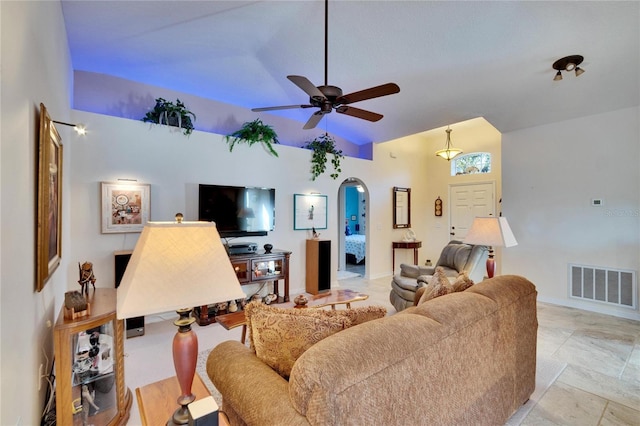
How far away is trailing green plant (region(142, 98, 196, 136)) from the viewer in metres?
3.71

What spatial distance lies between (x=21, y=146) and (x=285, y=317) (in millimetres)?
1378

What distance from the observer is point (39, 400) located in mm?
1580

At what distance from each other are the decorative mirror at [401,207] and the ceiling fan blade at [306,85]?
4.46 meters

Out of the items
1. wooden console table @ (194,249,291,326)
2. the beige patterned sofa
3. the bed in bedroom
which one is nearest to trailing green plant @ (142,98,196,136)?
wooden console table @ (194,249,291,326)

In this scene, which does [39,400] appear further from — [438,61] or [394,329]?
[438,61]

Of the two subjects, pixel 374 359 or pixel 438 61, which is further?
pixel 438 61

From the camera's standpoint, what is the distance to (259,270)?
414cm

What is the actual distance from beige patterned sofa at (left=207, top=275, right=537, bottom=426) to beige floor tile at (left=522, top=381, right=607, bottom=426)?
304 millimetres

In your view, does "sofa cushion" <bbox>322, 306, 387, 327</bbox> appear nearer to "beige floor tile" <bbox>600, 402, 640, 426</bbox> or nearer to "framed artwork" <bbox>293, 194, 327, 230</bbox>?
"beige floor tile" <bbox>600, 402, 640, 426</bbox>

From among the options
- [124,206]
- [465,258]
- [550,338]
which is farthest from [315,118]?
[550,338]

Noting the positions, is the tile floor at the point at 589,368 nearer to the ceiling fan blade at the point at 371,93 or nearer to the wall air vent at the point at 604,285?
the wall air vent at the point at 604,285

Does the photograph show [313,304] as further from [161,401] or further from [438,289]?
[161,401]

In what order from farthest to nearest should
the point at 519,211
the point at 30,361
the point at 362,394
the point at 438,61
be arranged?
1. the point at 519,211
2. the point at 438,61
3. the point at 30,361
4. the point at 362,394

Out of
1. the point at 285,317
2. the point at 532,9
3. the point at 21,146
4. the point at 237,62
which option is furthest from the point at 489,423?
the point at 237,62
